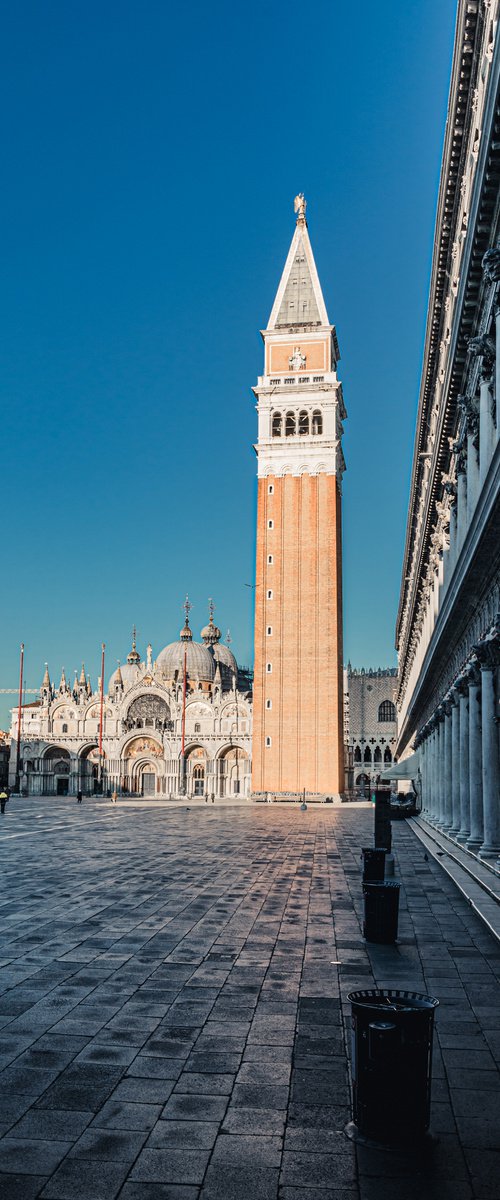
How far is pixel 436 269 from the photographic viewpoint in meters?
19.0

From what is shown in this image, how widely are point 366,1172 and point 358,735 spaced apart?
8761 cm

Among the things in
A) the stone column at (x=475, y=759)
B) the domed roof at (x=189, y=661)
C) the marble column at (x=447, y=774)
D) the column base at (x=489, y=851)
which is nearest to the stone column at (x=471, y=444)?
the stone column at (x=475, y=759)

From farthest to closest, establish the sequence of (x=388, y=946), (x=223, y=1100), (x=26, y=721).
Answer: (x=26, y=721)
(x=388, y=946)
(x=223, y=1100)

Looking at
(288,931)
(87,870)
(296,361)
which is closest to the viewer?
(288,931)

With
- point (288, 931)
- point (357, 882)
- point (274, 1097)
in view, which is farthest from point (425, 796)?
point (274, 1097)

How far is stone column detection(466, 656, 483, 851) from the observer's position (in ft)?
55.9

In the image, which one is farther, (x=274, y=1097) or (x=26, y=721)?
(x=26, y=721)

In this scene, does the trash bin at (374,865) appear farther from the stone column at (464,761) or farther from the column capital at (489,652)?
the stone column at (464,761)

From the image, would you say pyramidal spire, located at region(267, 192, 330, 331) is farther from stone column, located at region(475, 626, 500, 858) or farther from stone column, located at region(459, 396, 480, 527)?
stone column, located at region(475, 626, 500, 858)

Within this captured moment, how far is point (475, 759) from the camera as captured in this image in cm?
1803

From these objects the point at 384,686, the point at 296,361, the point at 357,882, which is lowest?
the point at 357,882

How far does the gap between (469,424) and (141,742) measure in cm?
6367

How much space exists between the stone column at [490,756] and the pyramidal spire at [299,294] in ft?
184

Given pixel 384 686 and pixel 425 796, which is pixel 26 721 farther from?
pixel 425 796
